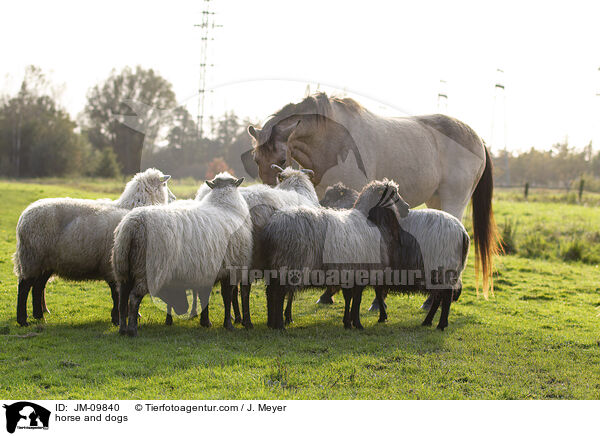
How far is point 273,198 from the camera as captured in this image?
6.50 metres

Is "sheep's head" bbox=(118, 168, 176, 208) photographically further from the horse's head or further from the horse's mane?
the horse's mane

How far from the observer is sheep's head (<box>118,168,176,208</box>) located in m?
6.84

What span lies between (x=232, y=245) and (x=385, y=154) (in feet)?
9.91

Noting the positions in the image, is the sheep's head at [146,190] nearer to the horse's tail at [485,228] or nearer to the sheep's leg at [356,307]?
the sheep's leg at [356,307]

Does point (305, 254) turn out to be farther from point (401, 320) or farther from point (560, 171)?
point (560, 171)

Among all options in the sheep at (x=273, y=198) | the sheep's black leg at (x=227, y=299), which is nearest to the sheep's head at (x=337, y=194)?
the sheep at (x=273, y=198)

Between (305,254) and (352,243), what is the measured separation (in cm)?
60

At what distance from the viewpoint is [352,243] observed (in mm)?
6055

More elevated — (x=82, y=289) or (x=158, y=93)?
(x=158, y=93)

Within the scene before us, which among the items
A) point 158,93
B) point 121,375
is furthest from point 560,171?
point 121,375

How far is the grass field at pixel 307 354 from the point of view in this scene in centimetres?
425
